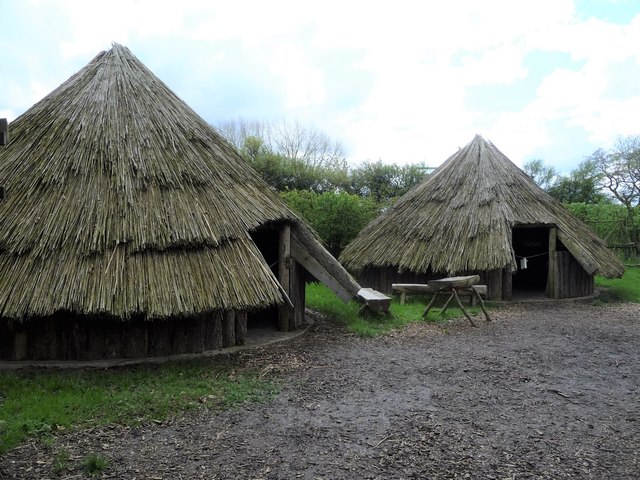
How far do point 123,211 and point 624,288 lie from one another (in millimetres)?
15788

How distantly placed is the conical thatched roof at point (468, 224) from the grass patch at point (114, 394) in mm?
8066

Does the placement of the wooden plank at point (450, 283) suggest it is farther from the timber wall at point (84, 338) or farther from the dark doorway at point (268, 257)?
the timber wall at point (84, 338)

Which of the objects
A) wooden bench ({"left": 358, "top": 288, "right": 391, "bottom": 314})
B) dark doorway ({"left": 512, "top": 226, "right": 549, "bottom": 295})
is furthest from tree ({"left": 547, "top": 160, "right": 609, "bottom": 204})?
wooden bench ({"left": 358, "top": 288, "right": 391, "bottom": 314})

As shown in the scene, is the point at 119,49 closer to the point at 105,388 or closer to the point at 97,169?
the point at 97,169

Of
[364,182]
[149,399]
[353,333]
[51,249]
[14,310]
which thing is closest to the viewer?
[149,399]

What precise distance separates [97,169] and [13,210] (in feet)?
4.28

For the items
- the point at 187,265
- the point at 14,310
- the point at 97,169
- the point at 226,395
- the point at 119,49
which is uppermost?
the point at 119,49

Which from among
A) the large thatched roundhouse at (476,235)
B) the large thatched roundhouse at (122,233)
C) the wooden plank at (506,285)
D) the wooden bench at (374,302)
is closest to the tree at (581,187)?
the large thatched roundhouse at (476,235)

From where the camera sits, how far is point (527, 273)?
1900 centimetres

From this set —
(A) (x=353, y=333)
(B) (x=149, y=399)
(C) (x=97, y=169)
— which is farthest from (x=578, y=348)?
(C) (x=97, y=169)

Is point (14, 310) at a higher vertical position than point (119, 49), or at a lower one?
lower

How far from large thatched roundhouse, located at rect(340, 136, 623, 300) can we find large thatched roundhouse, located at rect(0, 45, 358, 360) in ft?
19.0

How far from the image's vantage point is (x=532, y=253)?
1858 cm

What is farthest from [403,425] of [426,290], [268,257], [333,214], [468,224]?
[333,214]
